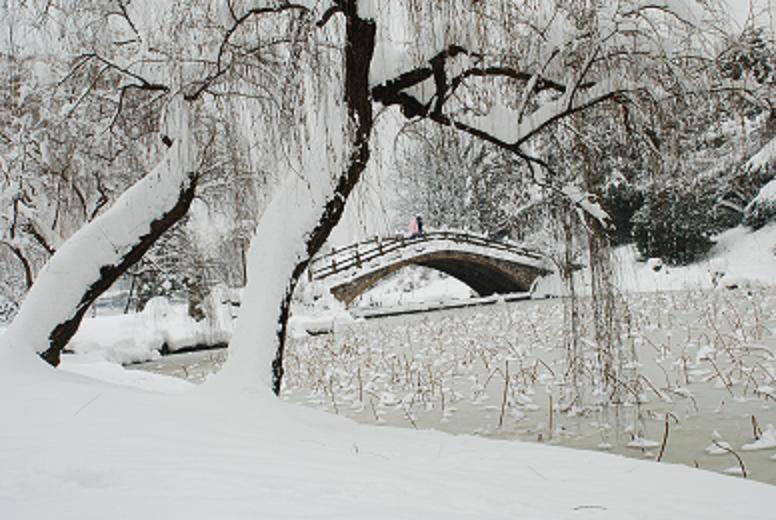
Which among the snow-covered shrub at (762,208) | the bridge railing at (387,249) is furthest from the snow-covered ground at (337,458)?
the snow-covered shrub at (762,208)

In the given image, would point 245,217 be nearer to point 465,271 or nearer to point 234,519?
point 234,519

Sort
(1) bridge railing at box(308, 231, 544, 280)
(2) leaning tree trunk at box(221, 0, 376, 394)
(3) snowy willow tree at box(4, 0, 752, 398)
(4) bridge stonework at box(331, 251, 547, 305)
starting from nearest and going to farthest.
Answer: (3) snowy willow tree at box(4, 0, 752, 398)
(2) leaning tree trunk at box(221, 0, 376, 394)
(1) bridge railing at box(308, 231, 544, 280)
(4) bridge stonework at box(331, 251, 547, 305)

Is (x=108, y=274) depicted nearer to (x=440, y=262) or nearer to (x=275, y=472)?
(x=275, y=472)

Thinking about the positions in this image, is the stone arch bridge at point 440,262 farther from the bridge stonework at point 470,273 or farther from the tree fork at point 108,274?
the tree fork at point 108,274

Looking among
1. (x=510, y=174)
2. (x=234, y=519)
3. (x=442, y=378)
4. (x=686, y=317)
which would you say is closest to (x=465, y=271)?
(x=686, y=317)

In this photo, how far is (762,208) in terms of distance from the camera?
878 inches

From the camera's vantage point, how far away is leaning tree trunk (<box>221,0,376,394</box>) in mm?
3842

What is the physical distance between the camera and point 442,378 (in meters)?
7.46

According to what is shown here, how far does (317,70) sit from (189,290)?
964 centimetres

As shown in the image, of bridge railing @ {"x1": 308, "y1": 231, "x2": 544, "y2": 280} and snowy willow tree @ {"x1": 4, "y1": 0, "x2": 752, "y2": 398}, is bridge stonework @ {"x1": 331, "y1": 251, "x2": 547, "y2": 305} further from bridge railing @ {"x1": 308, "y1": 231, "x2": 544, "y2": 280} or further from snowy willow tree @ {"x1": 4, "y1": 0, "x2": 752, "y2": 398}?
snowy willow tree @ {"x1": 4, "y1": 0, "x2": 752, "y2": 398}

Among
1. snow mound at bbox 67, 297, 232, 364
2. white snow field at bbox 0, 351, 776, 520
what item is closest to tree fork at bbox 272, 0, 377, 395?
white snow field at bbox 0, 351, 776, 520

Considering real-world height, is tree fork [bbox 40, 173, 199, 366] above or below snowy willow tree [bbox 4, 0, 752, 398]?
below

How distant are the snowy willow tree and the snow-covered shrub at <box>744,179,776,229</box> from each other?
21050 mm

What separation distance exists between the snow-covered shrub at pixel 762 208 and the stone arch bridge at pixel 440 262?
27.1 ft
